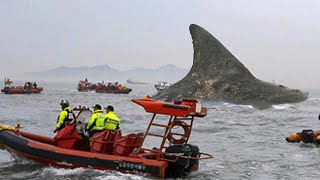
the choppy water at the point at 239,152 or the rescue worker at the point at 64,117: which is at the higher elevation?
the rescue worker at the point at 64,117

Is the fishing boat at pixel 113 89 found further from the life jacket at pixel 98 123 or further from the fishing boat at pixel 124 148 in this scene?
the life jacket at pixel 98 123

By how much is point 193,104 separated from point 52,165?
4369mm

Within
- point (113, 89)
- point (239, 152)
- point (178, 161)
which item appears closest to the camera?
point (178, 161)

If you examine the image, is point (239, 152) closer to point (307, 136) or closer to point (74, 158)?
point (307, 136)

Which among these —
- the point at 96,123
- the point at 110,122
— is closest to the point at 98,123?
the point at 96,123

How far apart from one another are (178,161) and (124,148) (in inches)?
59.5

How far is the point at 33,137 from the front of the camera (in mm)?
14742

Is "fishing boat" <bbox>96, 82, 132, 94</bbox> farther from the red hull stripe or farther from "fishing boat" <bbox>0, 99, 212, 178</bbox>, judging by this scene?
the red hull stripe

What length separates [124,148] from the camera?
12.2 metres

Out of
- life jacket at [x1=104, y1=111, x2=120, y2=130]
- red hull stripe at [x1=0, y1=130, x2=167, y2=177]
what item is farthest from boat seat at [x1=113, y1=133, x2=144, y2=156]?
life jacket at [x1=104, y1=111, x2=120, y2=130]

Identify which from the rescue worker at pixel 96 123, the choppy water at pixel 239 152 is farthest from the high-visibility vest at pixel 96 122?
the choppy water at pixel 239 152

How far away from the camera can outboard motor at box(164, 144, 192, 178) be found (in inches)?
454

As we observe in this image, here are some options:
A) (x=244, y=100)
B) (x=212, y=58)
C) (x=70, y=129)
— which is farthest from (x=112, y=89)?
(x=70, y=129)

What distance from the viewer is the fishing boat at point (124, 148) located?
11.5 meters
